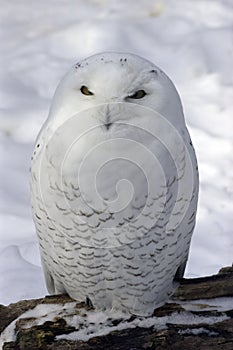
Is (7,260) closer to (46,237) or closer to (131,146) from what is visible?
(46,237)

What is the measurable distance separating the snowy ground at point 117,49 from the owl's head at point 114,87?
1.34 m

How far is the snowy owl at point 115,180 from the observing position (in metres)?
2.17

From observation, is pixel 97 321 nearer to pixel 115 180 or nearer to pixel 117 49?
pixel 115 180

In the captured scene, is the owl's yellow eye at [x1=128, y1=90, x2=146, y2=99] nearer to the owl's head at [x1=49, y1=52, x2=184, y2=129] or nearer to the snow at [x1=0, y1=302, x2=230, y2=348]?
the owl's head at [x1=49, y1=52, x2=184, y2=129]

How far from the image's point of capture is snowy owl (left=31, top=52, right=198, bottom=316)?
7.13ft

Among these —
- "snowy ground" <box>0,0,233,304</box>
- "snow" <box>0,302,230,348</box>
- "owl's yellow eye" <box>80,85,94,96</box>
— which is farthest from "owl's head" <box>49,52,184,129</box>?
"snowy ground" <box>0,0,233,304</box>

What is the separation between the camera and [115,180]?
89.5 inches

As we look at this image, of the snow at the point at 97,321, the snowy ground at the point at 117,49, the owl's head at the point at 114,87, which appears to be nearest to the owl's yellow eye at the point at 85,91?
the owl's head at the point at 114,87

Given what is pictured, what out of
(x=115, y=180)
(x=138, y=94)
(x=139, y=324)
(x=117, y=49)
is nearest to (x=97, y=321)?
(x=139, y=324)

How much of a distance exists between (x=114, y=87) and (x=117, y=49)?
2.70 m

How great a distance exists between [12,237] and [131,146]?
159 centimetres

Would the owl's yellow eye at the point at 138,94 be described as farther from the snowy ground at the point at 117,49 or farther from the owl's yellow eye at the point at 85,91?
the snowy ground at the point at 117,49

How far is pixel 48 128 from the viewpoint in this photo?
231cm

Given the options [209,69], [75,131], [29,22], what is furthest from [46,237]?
[29,22]
